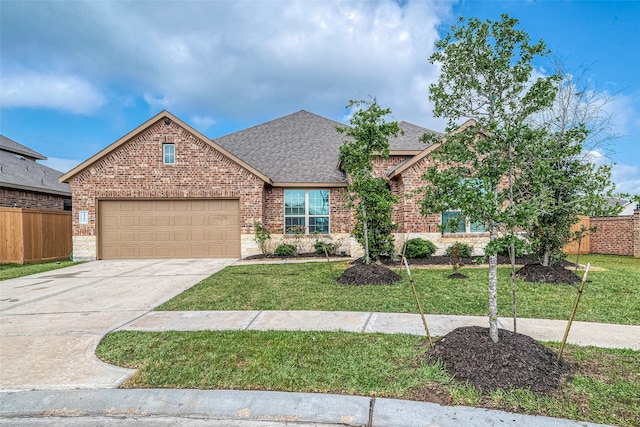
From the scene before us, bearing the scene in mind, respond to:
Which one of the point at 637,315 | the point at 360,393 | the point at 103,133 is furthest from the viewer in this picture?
the point at 103,133

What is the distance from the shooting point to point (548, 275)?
28.2 ft

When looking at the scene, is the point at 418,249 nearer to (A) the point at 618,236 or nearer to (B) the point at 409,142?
(B) the point at 409,142

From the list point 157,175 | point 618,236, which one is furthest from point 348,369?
point 618,236

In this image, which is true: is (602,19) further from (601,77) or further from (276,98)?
(276,98)

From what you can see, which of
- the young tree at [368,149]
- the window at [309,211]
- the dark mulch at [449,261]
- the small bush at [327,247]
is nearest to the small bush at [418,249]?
the dark mulch at [449,261]

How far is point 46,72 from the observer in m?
14.6

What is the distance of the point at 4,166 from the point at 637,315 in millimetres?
24430

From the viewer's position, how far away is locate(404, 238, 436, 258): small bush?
12047 millimetres

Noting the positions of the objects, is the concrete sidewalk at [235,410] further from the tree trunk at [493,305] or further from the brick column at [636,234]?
the brick column at [636,234]

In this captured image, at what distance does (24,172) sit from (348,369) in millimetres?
21925

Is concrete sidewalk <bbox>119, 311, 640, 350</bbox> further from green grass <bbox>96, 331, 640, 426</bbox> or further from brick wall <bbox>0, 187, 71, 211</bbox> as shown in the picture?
brick wall <bbox>0, 187, 71, 211</bbox>

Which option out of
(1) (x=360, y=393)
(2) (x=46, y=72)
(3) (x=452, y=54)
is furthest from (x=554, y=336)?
(2) (x=46, y=72)

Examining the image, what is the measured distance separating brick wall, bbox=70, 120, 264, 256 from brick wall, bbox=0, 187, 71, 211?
4517mm

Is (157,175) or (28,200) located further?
(28,200)
